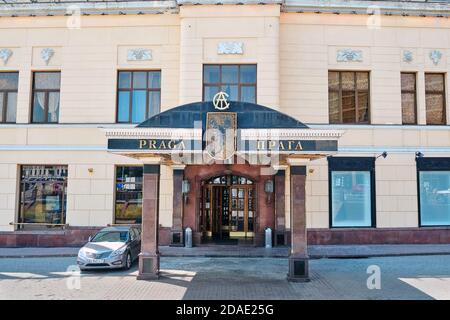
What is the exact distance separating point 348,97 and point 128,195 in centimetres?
1074

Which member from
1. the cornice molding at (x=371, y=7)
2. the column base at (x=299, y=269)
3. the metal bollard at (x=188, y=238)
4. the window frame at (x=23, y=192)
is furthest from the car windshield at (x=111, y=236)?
the cornice molding at (x=371, y=7)

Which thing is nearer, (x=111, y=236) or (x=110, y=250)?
(x=110, y=250)

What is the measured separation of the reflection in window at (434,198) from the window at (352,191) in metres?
2.28

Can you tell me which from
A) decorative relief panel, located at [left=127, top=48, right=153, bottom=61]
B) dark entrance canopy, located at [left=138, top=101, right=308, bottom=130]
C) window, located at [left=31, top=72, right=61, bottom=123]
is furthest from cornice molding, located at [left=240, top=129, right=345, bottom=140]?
window, located at [left=31, top=72, right=61, bottom=123]

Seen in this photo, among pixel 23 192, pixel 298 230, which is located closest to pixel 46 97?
pixel 23 192

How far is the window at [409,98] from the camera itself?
18.7 metres

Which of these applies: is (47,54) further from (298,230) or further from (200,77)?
(298,230)

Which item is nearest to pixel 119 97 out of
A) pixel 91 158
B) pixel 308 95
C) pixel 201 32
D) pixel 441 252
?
pixel 91 158

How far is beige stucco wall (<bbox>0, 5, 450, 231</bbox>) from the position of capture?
58.6 feet

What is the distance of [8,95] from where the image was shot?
19016 millimetres

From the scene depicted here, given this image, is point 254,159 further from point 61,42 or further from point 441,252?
point 61,42

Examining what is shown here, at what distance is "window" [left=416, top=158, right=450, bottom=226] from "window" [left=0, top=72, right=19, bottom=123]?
18282 millimetres

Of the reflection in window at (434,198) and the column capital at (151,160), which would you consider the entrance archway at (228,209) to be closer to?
the column capital at (151,160)
